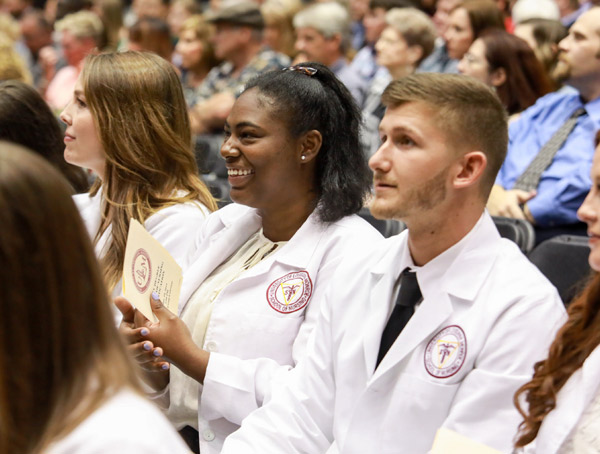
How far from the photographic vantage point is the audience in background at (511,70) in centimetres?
450

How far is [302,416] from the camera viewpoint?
6.89 ft

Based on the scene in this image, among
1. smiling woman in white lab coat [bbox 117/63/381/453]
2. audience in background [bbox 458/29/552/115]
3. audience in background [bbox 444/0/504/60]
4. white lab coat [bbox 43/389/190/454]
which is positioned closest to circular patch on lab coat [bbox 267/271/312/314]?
smiling woman in white lab coat [bbox 117/63/381/453]

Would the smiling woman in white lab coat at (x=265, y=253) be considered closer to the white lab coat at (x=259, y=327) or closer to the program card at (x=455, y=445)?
the white lab coat at (x=259, y=327)

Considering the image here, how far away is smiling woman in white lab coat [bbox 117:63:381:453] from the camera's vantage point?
231cm

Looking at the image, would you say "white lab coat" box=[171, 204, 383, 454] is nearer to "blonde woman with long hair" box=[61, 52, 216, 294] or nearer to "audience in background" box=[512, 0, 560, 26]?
"blonde woman with long hair" box=[61, 52, 216, 294]

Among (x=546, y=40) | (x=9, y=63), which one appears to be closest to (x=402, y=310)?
(x=546, y=40)

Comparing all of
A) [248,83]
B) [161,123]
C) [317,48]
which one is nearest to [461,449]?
[248,83]

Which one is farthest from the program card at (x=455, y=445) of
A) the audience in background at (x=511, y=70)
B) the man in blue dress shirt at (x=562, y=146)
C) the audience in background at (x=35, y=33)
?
the audience in background at (x=35, y=33)

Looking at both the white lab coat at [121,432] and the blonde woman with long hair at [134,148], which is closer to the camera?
the white lab coat at [121,432]

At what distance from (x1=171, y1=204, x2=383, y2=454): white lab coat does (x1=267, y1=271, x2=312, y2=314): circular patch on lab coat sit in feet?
0.05

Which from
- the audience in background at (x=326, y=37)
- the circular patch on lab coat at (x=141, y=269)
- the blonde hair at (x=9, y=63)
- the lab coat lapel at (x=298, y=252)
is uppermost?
the circular patch on lab coat at (x=141, y=269)

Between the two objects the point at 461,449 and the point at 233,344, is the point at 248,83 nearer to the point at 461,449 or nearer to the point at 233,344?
the point at 233,344

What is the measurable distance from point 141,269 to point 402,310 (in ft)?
2.20

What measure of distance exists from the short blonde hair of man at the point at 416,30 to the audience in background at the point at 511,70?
49.2 inches
